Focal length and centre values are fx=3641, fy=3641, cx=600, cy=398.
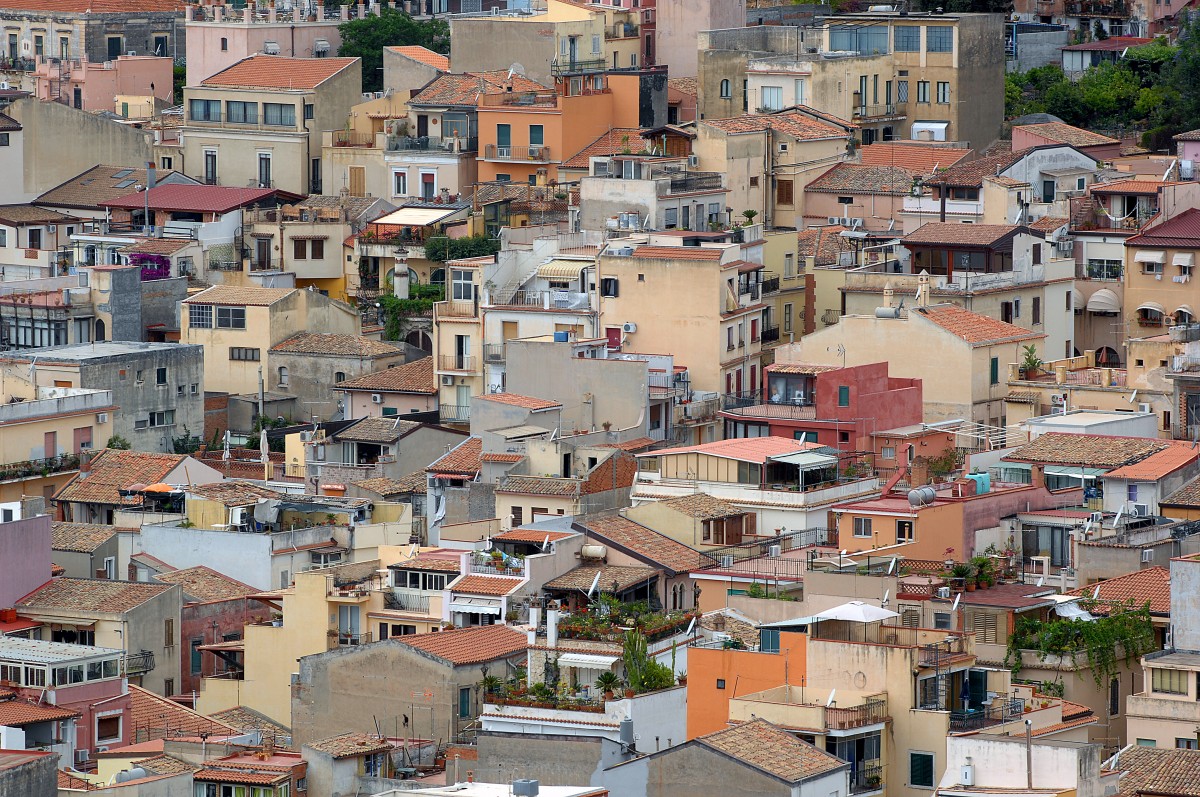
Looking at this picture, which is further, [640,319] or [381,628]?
[640,319]

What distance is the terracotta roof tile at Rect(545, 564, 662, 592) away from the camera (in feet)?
213

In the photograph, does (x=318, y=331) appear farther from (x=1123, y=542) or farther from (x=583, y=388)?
(x=1123, y=542)

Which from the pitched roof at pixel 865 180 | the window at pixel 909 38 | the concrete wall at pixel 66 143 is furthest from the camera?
the concrete wall at pixel 66 143

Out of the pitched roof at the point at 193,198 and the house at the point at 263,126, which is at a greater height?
the house at the point at 263,126

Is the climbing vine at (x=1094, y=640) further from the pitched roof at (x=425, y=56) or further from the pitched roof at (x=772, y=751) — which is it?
the pitched roof at (x=425, y=56)

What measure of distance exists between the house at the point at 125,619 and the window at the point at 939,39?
39952 mm

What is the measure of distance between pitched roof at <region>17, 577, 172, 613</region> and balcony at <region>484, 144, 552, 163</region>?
32301 millimetres

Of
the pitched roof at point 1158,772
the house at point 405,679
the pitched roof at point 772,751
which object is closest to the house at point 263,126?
the house at point 405,679

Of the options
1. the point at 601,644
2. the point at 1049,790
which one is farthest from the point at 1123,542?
the point at 1049,790

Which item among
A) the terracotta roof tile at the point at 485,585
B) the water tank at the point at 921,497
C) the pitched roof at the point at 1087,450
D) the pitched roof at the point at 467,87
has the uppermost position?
the pitched roof at the point at 467,87

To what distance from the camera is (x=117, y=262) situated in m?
96.4

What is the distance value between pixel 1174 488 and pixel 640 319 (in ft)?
56.3

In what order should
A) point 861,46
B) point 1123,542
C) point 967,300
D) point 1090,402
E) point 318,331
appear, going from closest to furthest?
point 1123,542 → point 1090,402 → point 967,300 → point 318,331 → point 861,46

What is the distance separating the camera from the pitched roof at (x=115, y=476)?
7725cm
